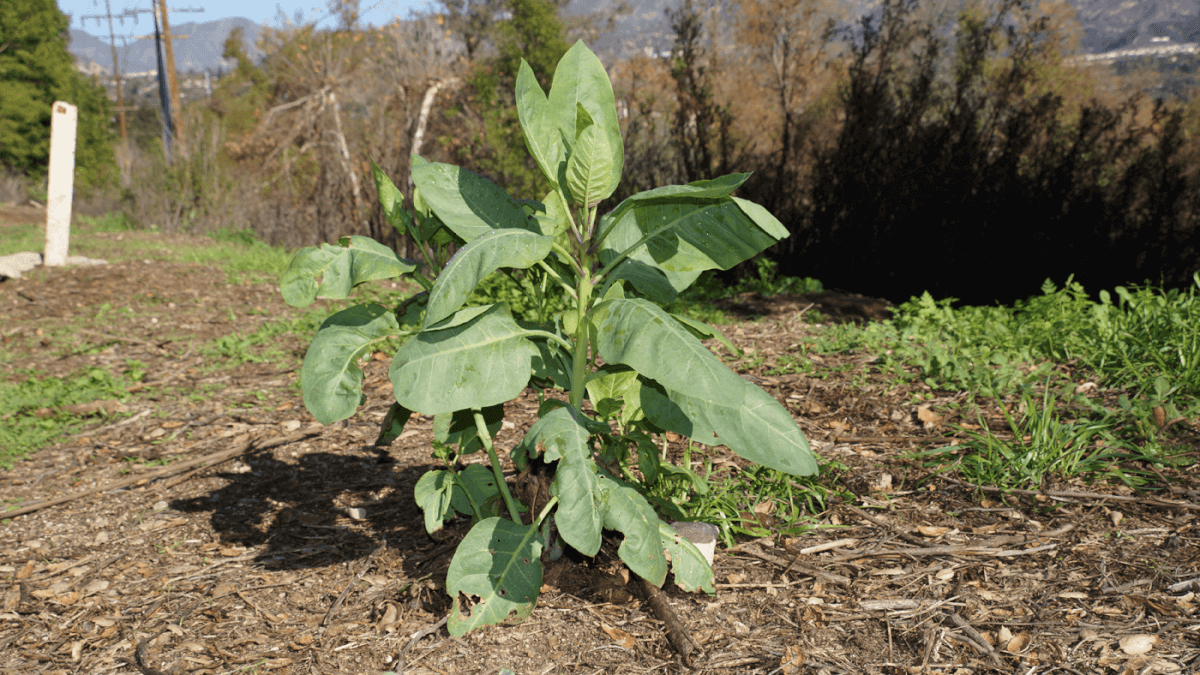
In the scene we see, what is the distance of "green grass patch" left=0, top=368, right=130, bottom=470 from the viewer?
11.1 feet

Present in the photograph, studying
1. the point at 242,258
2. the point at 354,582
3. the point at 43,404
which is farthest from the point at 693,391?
the point at 242,258

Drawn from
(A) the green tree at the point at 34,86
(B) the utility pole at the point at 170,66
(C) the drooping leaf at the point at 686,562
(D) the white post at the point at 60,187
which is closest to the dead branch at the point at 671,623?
(C) the drooping leaf at the point at 686,562

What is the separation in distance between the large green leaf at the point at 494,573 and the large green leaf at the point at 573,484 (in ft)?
0.93

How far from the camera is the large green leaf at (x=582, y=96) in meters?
1.63

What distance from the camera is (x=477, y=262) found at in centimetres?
137

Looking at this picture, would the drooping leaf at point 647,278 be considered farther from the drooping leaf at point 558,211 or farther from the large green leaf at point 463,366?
the large green leaf at point 463,366

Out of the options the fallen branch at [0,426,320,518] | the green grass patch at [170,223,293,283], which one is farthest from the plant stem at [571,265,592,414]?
the green grass patch at [170,223,293,283]

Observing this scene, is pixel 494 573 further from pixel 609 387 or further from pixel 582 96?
pixel 582 96

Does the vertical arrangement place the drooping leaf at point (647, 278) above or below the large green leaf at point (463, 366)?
above

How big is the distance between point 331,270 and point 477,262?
43 cm

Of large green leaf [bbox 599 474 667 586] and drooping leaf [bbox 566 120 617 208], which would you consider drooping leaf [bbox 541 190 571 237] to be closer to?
drooping leaf [bbox 566 120 617 208]

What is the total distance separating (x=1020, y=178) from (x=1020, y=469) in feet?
20.7

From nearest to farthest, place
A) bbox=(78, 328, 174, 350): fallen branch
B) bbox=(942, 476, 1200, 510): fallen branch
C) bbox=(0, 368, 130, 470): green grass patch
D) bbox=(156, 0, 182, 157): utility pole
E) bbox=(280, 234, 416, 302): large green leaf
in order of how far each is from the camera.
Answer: bbox=(280, 234, 416, 302): large green leaf < bbox=(942, 476, 1200, 510): fallen branch < bbox=(0, 368, 130, 470): green grass patch < bbox=(78, 328, 174, 350): fallen branch < bbox=(156, 0, 182, 157): utility pole

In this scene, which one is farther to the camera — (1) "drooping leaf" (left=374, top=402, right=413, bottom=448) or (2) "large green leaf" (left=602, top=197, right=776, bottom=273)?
(1) "drooping leaf" (left=374, top=402, right=413, bottom=448)
